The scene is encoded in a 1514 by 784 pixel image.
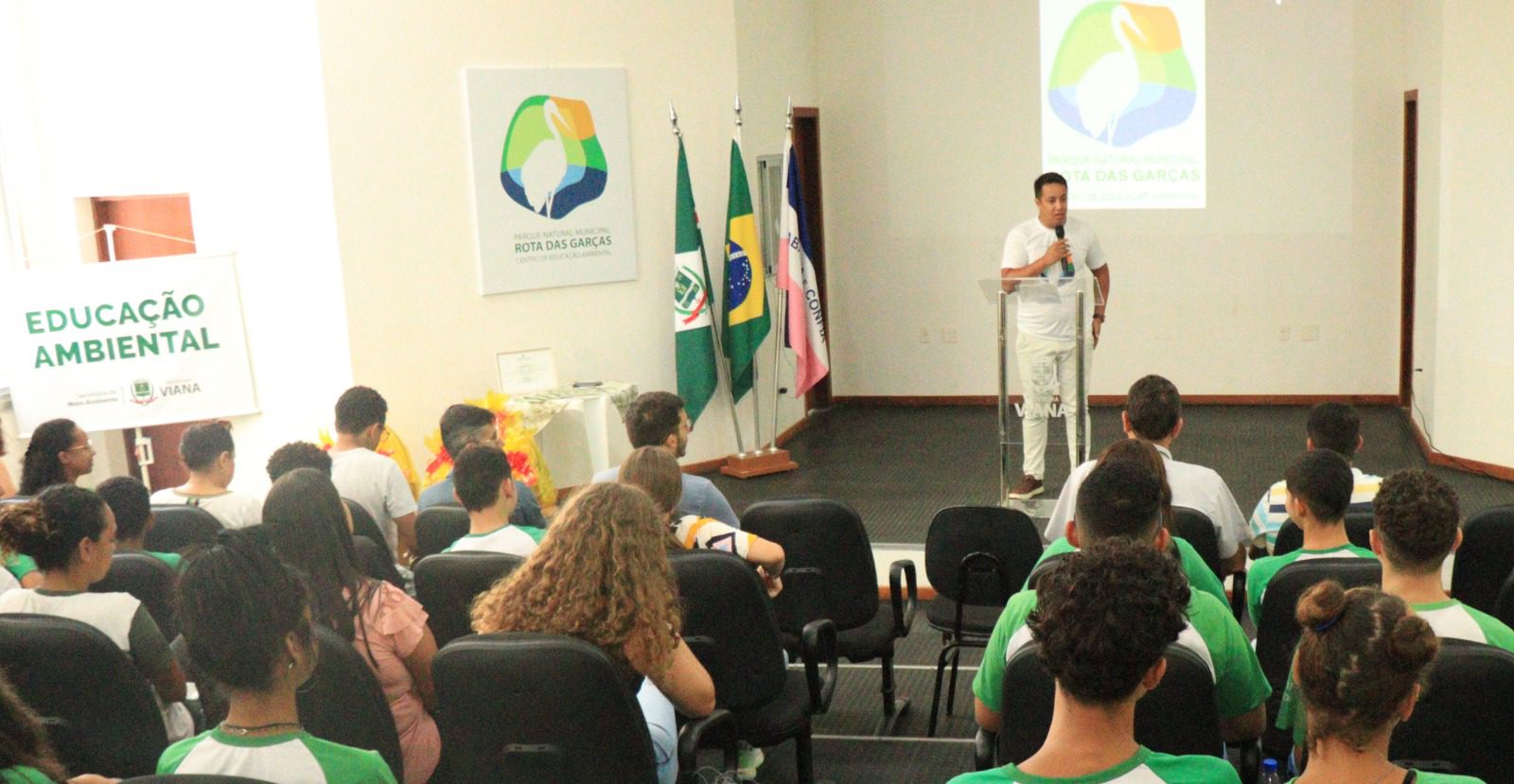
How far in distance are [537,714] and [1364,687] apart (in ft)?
4.78

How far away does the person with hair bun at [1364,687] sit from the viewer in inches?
75.2

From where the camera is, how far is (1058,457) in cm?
715

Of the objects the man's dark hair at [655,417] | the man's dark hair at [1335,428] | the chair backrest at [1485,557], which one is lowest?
the chair backrest at [1485,557]

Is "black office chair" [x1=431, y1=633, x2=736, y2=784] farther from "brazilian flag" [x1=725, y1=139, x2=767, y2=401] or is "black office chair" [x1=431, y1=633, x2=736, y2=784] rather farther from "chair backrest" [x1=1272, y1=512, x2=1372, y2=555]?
"brazilian flag" [x1=725, y1=139, x2=767, y2=401]

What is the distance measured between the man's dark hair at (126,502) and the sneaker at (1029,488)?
4.45m

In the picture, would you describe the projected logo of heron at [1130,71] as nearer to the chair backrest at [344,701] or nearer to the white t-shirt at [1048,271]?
the white t-shirt at [1048,271]

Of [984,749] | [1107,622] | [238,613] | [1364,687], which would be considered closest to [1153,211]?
[984,749]

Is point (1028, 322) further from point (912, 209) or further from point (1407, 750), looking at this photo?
point (1407, 750)

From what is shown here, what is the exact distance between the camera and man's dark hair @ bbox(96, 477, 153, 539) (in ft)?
12.6

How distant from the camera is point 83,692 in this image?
116 inches

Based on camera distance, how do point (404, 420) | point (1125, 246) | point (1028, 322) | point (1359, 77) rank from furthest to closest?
point (1125, 246) → point (1359, 77) → point (404, 420) → point (1028, 322)

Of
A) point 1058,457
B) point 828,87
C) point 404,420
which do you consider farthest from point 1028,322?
point 828,87

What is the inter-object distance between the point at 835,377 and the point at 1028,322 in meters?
3.98

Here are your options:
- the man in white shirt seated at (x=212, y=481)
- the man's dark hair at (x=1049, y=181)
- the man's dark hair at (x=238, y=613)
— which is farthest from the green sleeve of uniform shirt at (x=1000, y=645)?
the man's dark hair at (x=1049, y=181)
